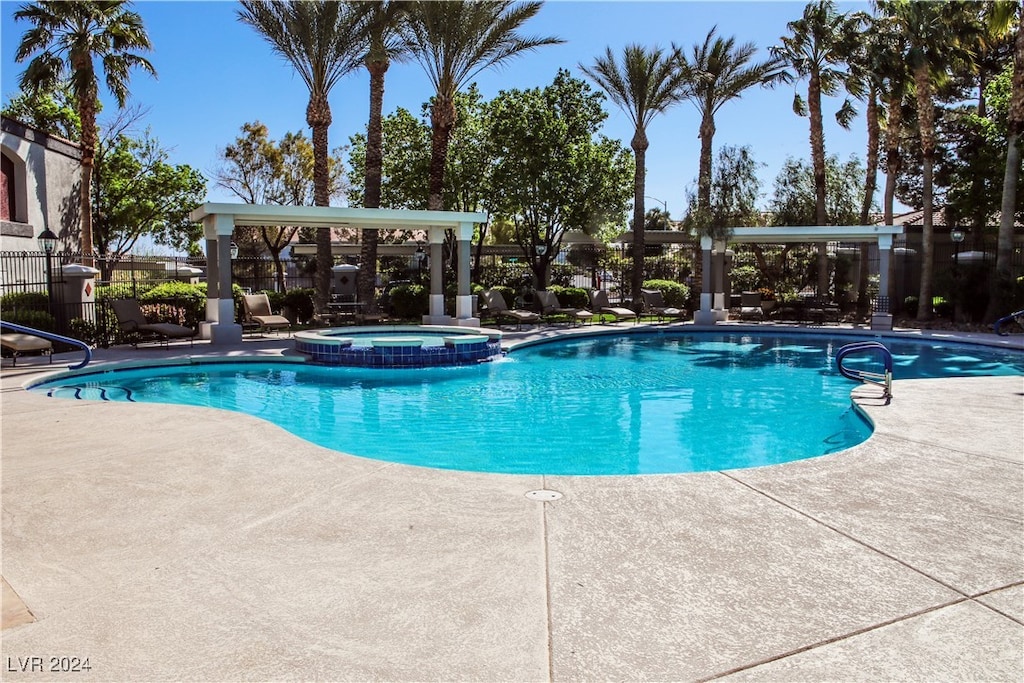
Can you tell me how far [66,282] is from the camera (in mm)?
14891

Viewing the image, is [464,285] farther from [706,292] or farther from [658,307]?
[706,292]

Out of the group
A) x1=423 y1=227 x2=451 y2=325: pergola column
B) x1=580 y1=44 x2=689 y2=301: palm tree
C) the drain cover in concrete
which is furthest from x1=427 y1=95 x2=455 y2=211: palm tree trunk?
the drain cover in concrete

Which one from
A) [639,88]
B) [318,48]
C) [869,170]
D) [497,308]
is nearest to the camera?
[318,48]

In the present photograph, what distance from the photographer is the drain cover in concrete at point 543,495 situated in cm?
463

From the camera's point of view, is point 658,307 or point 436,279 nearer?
point 436,279

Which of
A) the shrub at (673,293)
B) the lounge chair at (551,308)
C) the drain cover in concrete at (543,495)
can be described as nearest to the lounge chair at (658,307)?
the shrub at (673,293)

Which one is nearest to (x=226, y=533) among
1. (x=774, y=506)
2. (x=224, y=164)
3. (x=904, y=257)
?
(x=774, y=506)

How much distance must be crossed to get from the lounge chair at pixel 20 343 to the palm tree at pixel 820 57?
866 inches

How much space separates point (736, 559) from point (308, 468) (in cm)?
317

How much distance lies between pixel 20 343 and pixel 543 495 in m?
11.0

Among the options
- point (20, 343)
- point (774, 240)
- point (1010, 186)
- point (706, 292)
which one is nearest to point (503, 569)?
point (20, 343)

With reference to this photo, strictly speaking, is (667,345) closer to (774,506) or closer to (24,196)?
(774,506)

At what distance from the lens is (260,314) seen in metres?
17.3

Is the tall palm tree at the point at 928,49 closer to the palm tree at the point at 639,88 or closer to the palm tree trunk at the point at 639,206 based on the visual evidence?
the palm tree at the point at 639,88
